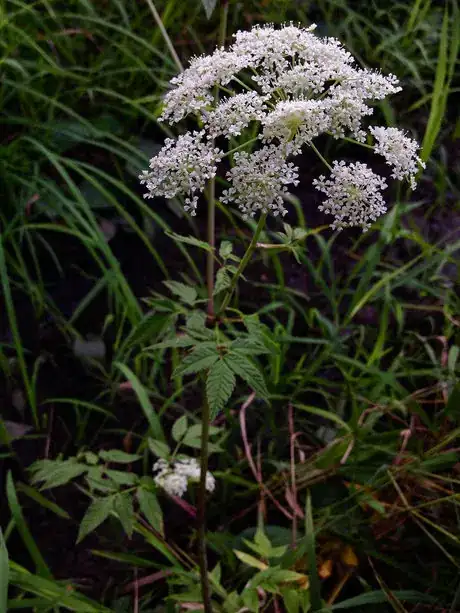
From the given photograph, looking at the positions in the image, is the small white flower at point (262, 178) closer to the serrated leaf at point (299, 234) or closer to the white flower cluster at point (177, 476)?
the serrated leaf at point (299, 234)

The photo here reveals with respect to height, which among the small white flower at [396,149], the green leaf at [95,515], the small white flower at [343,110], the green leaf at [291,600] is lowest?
the green leaf at [291,600]

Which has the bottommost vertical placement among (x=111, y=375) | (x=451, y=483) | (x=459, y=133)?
(x=451, y=483)

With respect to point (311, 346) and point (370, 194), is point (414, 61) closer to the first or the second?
point (311, 346)

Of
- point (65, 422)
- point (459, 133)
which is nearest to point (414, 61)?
point (459, 133)

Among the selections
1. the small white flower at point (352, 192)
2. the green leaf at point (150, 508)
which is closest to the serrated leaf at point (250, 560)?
the green leaf at point (150, 508)

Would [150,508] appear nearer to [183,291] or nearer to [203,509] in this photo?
[203,509]

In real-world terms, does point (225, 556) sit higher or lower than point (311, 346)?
lower

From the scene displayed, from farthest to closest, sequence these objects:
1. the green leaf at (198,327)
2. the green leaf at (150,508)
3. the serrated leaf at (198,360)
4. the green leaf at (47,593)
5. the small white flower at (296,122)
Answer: the green leaf at (47,593) < the green leaf at (150,508) < the green leaf at (198,327) < the serrated leaf at (198,360) < the small white flower at (296,122)

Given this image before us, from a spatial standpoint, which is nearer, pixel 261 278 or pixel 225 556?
pixel 225 556
